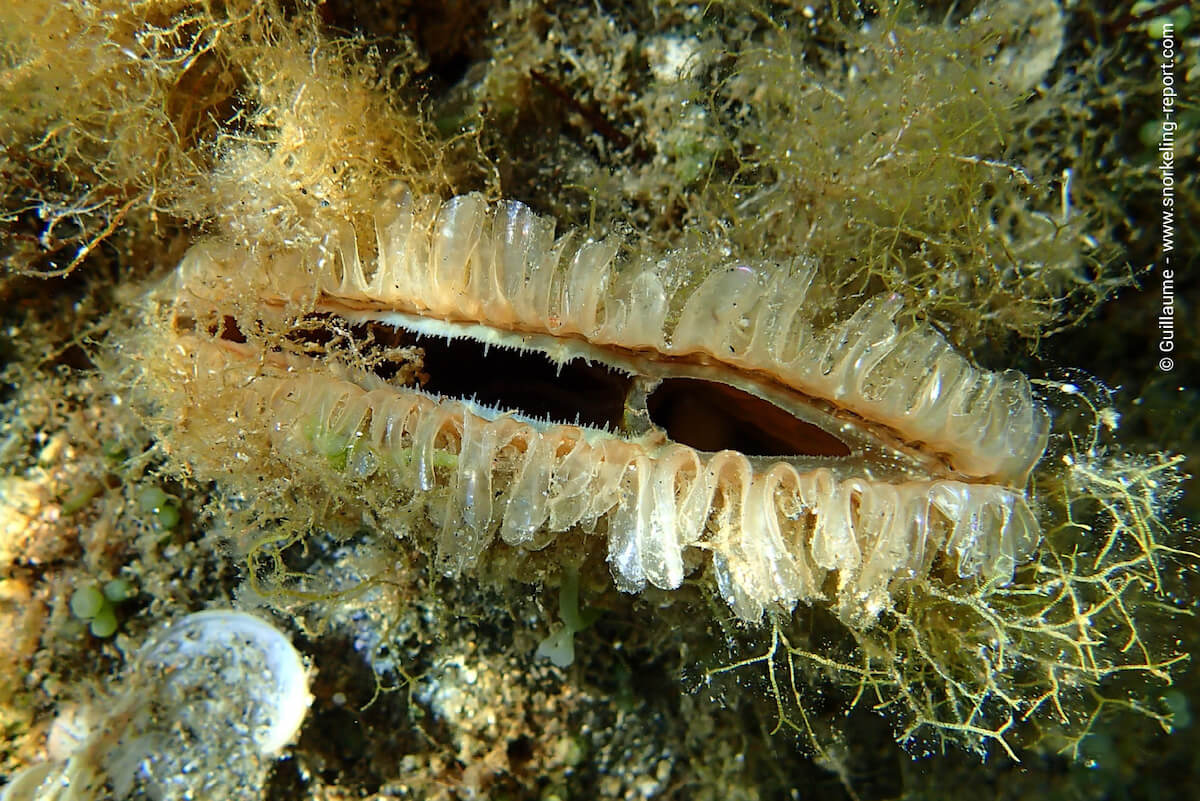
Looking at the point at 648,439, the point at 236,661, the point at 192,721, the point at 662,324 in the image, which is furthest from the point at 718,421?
the point at 192,721

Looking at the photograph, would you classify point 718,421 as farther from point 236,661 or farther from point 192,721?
point 192,721

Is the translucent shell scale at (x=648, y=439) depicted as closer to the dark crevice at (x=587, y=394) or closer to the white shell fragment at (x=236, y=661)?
the dark crevice at (x=587, y=394)

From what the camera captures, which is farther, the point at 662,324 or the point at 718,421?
the point at 718,421

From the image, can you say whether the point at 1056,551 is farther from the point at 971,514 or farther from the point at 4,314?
the point at 4,314

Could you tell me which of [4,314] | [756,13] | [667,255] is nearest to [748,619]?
[667,255]

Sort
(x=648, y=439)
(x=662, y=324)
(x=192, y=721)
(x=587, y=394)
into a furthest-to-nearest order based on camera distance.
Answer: (x=587, y=394) < (x=192, y=721) < (x=648, y=439) < (x=662, y=324)

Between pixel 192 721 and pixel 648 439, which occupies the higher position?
pixel 648 439

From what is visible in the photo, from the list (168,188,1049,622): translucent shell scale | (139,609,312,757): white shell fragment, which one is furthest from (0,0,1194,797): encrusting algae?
(139,609,312,757): white shell fragment

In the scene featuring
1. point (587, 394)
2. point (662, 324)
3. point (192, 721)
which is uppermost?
point (662, 324)
